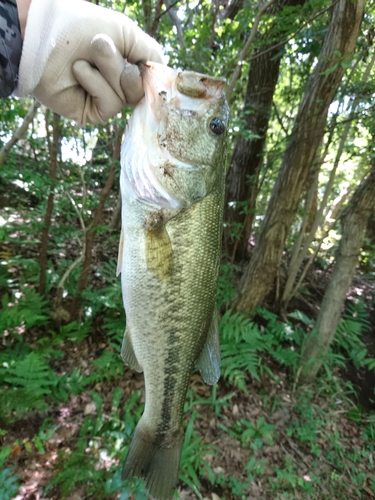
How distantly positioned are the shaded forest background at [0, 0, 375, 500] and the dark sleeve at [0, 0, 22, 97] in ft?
3.64

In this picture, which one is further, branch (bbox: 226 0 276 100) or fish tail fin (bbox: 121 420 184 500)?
branch (bbox: 226 0 276 100)

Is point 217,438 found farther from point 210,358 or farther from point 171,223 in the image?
point 171,223

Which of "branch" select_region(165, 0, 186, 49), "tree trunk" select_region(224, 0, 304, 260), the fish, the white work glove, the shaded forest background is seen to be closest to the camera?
the white work glove

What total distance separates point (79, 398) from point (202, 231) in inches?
109

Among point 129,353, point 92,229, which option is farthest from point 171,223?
point 92,229

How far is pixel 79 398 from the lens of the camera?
3.34m

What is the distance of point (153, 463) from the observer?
1.80 m

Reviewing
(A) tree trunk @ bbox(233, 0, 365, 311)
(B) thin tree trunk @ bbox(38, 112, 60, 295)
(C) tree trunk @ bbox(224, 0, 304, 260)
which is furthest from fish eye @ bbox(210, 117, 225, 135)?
(C) tree trunk @ bbox(224, 0, 304, 260)

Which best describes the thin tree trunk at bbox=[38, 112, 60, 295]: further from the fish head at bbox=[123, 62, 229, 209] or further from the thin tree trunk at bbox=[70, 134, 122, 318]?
the fish head at bbox=[123, 62, 229, 209]

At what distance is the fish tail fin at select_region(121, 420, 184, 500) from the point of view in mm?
1764

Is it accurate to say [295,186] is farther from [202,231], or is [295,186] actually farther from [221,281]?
[202,231]

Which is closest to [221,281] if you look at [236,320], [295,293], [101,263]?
[236,320]

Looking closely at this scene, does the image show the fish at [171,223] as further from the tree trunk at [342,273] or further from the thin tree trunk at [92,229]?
the tree trunk at [342,273]

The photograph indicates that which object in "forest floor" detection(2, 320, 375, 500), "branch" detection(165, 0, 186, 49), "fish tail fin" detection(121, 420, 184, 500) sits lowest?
"forest floor" detection(2, 320, 375, 500)
